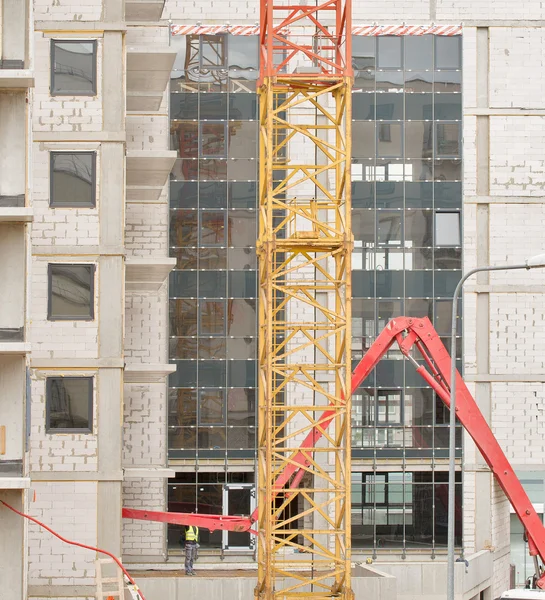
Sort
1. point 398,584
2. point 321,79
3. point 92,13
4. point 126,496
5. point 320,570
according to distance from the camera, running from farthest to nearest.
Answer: point 126,496, point 398,584, point 320,570, point 321,79, point 92,13

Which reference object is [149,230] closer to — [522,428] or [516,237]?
[516,237]

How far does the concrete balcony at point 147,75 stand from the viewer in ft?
130

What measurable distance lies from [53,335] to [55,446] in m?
2.89

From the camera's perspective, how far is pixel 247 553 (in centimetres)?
5141

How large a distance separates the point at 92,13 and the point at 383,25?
1947 cm

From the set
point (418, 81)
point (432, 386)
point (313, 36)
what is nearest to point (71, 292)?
point (432, 386)

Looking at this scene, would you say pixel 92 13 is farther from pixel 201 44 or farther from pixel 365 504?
pixel 365 504

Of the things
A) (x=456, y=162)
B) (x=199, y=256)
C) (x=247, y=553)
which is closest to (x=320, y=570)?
(x=247, y=553)

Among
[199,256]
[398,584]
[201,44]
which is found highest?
[201,44]

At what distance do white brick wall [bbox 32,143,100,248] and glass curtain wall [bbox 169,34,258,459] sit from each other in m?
16.4

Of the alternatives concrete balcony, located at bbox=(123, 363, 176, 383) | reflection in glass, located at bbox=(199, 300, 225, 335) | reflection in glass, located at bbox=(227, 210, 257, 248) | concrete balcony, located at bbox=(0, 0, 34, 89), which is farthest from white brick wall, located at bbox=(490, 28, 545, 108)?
concrete balcony, located at bbox=(0, 0, 34, 89)

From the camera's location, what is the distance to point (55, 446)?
35188mm

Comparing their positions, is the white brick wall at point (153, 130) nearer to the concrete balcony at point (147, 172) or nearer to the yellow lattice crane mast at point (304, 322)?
the concrete balcony at point (147, 172)

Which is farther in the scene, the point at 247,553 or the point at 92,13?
the point at 247,553
